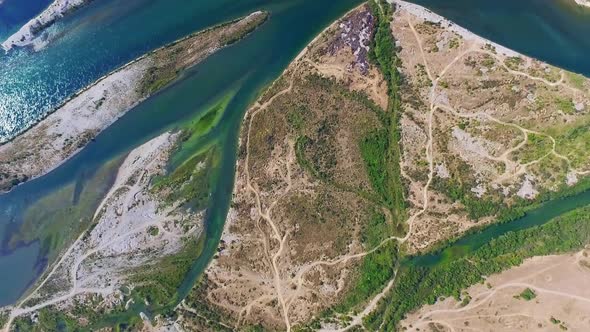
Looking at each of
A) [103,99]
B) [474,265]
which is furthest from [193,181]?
[474,265]

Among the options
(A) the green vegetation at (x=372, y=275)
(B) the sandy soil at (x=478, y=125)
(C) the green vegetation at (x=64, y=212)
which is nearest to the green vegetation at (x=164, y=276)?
(C) the green vegetation at (x=64, y=212)

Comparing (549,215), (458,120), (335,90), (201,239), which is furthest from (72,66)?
(549,215)

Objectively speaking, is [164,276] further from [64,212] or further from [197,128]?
[197,128]

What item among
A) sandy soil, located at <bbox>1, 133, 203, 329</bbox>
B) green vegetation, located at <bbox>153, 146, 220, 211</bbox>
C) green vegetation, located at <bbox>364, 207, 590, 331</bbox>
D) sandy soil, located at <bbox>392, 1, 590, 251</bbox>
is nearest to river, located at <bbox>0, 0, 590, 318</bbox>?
green vegetation, located at <bbox>153, 146, 220, 211</bbox>

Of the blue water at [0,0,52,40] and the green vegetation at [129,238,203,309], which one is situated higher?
the blue water at [0,0,52,40]

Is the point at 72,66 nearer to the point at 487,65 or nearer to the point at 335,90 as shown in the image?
the point at 335,90

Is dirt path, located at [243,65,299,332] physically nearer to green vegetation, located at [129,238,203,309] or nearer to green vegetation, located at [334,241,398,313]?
green vegetation, located at [334,241,398,313]
